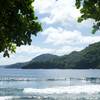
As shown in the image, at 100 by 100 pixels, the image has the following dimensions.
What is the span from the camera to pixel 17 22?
15688mm

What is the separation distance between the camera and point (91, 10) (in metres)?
13.7

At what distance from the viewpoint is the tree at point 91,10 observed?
13.3 meters

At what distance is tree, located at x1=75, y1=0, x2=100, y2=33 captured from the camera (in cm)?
1327

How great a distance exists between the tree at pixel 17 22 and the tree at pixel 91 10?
2560mm

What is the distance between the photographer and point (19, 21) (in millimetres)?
15789

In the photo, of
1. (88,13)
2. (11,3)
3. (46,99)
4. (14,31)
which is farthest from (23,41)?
(46,99)

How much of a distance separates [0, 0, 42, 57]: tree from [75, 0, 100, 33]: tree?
101 inches

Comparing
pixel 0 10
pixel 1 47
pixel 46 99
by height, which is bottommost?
pixel 46 99

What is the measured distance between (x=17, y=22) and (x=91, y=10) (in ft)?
11.0

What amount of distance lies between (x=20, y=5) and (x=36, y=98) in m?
49.1

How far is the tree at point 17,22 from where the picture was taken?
49.9ft

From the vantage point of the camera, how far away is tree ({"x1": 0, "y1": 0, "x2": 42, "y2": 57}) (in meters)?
15.2

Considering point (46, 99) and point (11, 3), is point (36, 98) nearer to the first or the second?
point (46, 99)

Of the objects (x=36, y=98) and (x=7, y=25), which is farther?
(x=36, y=98)
